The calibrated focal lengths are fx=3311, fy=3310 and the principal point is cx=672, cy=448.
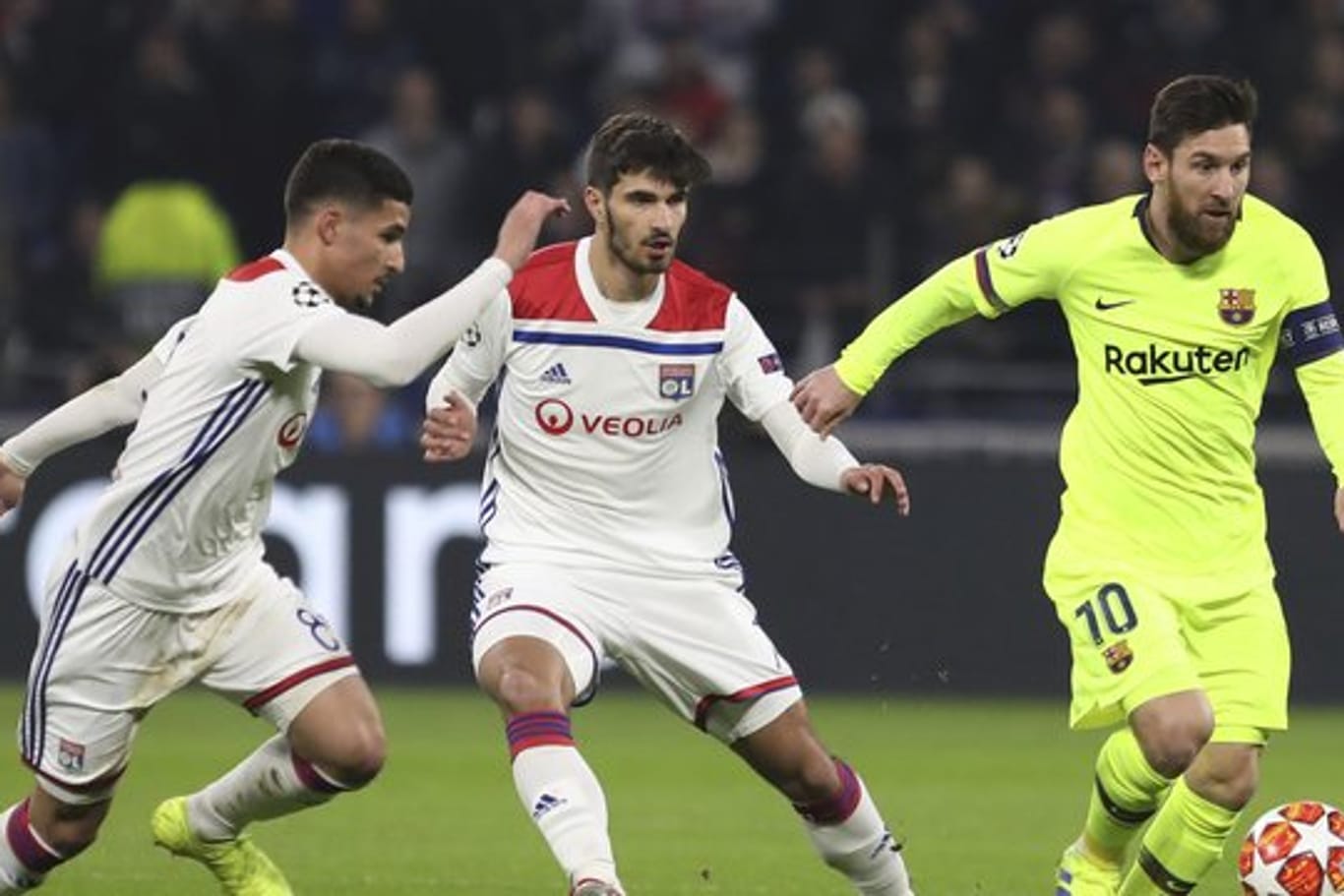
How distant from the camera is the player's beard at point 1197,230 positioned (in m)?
8.95

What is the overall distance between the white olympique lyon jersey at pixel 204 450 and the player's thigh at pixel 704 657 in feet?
3.48

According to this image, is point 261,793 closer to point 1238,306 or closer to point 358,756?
point 358,756

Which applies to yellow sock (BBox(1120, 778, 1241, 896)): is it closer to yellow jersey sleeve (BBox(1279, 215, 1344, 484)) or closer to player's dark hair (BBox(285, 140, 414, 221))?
yellow jersey sleeve (BBox(1279, 215, 1344, 484))

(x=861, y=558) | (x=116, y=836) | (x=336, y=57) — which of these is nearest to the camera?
(x=116, y=836)

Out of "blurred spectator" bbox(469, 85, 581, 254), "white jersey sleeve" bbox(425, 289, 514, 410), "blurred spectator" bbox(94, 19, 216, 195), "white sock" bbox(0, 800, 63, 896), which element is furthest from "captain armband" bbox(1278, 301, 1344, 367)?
"blurred spectator" bbox(94, 19, 216, 195)

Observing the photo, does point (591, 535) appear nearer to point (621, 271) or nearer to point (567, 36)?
point (621, 271)

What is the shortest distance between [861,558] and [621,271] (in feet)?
23.8

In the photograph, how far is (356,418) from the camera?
17.0 meters

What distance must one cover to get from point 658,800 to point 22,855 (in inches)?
175

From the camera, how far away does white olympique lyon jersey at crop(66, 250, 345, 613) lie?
8453 millimetres

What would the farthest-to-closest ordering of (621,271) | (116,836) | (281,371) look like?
(116,836) < (621,271) < (281,371)

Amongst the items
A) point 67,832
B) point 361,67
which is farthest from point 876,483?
point 361,67

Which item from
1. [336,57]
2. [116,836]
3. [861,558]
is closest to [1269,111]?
[861,558]

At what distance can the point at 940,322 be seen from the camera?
30.7ft
